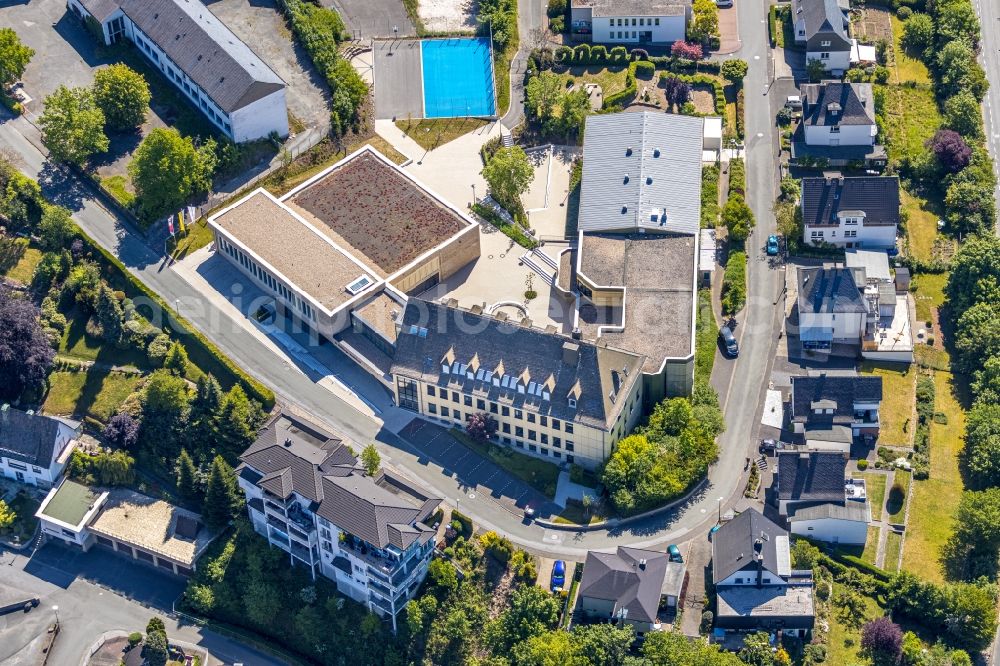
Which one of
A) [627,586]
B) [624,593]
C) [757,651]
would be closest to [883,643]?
[757,651]

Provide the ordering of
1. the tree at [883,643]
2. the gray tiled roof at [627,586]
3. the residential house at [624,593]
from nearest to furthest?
the tree at [883,643], the gray tiled roof at [627,586], the residential house at [624,593]

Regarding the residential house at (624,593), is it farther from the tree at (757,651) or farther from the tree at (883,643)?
the tree at (883,643)

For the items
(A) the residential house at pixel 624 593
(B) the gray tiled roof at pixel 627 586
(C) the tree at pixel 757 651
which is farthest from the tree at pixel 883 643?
(B) the gray tiled roof at pixel 627 586

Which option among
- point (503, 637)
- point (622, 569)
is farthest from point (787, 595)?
point (503, 637)

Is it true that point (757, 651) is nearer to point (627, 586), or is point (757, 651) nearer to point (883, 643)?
point (883, 643)

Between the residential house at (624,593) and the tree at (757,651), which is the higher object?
the residential house at (624,593)

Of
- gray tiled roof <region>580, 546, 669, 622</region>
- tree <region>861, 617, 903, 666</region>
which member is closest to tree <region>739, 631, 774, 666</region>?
gray tiled roof <region>580, 546, 669, 622</region>

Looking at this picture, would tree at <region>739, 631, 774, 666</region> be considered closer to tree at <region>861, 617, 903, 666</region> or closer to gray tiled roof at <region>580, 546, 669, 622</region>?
gray tiled roof at <region>580, 546, 669, 622</region>

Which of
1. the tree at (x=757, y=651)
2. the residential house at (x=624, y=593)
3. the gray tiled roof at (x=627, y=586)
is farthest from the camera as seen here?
the residential house at (x=624, y=593)
